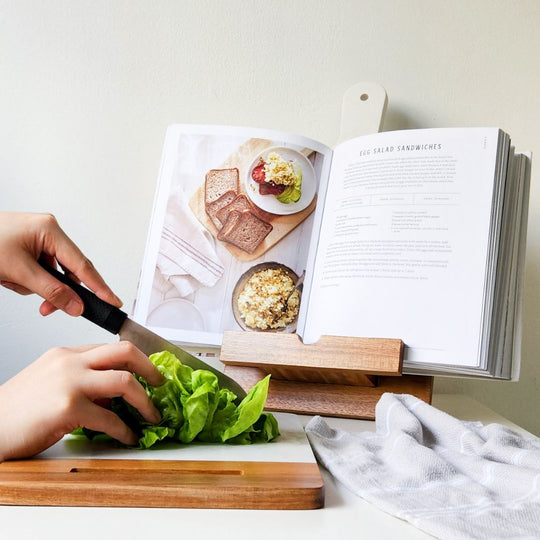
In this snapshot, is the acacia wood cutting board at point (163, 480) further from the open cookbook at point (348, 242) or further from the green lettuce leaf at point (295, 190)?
the green lettuce leaf at point (295, 190)

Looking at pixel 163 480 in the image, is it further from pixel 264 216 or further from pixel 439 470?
pixel 264 216

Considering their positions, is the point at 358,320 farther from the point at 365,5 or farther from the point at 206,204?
the point at 365,5

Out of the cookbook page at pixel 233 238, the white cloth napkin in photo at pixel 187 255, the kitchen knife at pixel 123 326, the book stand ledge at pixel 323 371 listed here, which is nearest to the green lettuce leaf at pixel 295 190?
the cookbook page at pixel 233 238

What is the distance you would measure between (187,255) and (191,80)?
0.37 m

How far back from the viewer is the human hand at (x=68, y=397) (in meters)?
0.57

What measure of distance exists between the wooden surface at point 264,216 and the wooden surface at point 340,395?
8.9 inches

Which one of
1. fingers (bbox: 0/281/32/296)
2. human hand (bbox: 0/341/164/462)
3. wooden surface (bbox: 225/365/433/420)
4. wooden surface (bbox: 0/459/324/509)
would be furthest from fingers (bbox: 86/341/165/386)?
wooden surface (bbox: 225/365/433/420)

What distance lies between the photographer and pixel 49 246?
771 mm

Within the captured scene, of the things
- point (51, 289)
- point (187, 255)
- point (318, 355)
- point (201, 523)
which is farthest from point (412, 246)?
point (201, 523)

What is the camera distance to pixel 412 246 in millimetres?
932

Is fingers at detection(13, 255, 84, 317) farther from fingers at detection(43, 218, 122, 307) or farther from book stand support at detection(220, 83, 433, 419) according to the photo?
book stand support at detection(220, 83, 433, 419)

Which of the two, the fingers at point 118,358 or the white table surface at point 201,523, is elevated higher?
the fingers at point 118,358

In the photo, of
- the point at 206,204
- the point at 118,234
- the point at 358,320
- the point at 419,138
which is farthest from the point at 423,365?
the point at 118,234

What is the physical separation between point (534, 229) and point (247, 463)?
2.70 feet
